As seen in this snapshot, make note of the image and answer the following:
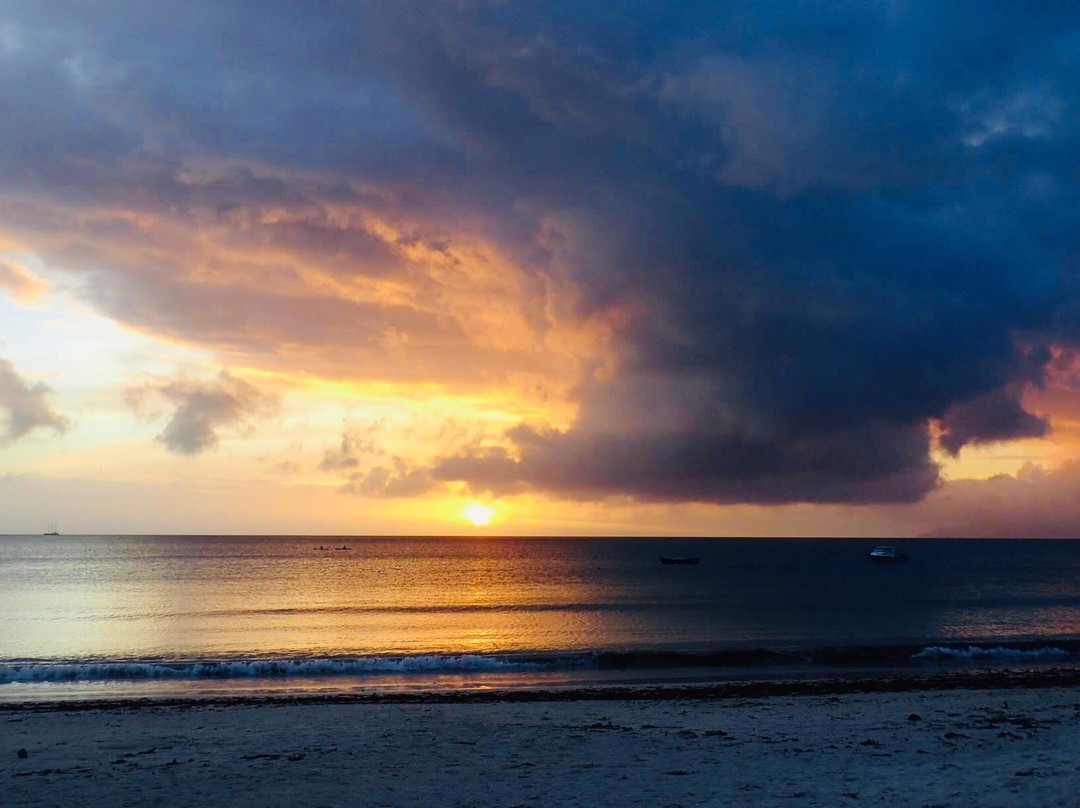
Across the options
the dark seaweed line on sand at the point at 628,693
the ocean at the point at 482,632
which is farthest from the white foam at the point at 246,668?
the dark seaweed line on sand at the point at 628,693

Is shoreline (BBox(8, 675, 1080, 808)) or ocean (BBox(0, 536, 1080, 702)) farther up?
shoreline (BBox(8, 675, 1080, 808))

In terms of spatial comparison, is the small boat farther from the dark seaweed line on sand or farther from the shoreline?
the shoreline

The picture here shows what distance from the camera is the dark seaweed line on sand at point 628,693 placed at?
26.8 m

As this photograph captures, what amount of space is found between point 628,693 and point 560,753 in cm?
1034

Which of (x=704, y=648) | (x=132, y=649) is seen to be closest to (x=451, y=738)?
(x=704, y=648)

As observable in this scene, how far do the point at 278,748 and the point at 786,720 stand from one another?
13747 millimetres

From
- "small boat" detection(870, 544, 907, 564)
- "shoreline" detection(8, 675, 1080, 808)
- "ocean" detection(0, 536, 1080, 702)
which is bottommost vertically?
"small boat" detection(870, 544, 907, 564)

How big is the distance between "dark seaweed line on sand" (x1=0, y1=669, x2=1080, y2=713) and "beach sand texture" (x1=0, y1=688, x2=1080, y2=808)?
3.75ft

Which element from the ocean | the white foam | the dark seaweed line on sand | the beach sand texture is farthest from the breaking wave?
the white foam

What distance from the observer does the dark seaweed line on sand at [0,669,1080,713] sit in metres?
26.8

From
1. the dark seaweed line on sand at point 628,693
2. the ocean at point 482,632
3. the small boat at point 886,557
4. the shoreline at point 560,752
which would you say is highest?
the shoreline at point 560,752

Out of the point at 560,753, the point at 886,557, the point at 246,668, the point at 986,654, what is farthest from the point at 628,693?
the point at 886,557

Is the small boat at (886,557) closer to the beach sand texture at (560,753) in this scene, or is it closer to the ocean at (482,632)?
the ocean at (482,632)

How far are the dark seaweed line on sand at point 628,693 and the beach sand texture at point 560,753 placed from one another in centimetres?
114
